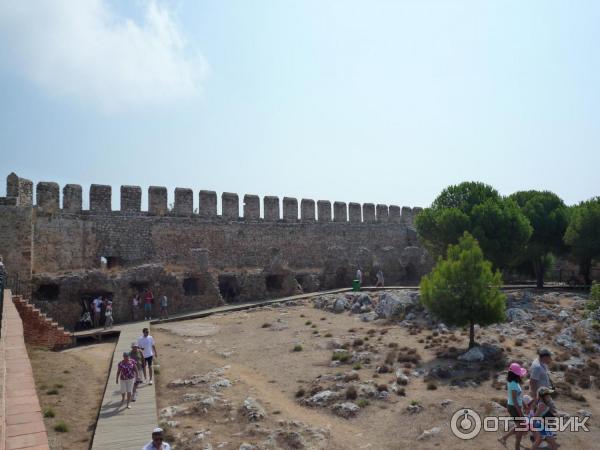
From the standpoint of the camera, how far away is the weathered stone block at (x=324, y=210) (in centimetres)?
2775

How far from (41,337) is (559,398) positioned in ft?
48.2

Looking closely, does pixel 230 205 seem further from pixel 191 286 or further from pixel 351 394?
pixel 351 394

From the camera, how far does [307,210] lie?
27.2 m

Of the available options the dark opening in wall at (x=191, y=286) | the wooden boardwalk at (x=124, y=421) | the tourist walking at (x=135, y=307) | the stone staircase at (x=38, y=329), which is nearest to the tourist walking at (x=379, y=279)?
the dark opening in wall at (x=191, y=286)

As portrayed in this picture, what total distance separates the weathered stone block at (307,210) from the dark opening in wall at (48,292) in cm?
1380

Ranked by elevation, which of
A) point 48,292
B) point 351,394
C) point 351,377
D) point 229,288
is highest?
point 48,292

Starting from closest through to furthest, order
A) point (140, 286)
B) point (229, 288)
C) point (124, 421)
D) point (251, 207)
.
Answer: point (124, 421), point (140, 286), point (229, 288), point (251, 207)

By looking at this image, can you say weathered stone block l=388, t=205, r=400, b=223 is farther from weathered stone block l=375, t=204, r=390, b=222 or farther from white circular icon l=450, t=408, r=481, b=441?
white circular icon l=450, t=408, r=481, b=441

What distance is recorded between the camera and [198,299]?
2027 cm

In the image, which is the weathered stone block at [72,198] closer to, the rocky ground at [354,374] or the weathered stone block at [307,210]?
the rocky ground at [354,374]

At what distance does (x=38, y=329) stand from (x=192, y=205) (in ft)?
33.0

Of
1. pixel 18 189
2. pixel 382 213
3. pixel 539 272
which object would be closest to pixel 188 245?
pixel 18 189

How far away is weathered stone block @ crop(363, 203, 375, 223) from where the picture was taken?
29.8 m

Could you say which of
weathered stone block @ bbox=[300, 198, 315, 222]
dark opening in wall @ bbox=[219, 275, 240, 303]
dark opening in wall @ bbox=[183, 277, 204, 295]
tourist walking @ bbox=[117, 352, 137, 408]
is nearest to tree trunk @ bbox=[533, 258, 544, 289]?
weathered stone block @ bbox=[300, 198, 315, 222]
